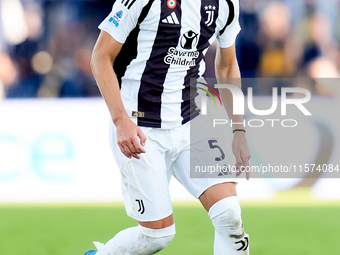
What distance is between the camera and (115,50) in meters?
2.81

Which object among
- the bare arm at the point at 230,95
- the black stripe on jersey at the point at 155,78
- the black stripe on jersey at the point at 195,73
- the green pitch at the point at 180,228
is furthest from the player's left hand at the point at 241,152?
the green pitch at the point at 180,228

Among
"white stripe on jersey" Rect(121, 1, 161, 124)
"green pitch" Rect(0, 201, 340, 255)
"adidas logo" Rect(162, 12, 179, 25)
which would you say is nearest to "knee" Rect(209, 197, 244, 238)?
"white stripe on jersey" Rect(121, 1, 161, 124)

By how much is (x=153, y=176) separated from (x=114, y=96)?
1.72ft

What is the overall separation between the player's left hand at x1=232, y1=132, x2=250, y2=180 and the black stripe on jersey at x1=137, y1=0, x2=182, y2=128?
54cm

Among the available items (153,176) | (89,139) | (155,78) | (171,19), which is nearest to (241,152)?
(153,176)

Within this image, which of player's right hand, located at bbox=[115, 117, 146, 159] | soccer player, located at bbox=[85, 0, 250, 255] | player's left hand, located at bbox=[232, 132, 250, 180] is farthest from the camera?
player's left hand, located at bbox=[232, 132, 250, 180]

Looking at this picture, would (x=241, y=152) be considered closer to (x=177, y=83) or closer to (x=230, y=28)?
(x=177, y=83)

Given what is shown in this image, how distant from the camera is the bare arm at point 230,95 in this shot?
3195 mm

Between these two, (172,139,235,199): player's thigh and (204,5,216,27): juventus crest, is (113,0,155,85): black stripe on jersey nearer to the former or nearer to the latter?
(204,5,216,27): juventus crest

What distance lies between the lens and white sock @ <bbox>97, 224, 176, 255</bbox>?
2965mm

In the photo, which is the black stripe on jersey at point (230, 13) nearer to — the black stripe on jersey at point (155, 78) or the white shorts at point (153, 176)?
the black stripe on jersey at point (155, 78)

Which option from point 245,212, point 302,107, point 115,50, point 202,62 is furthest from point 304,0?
point 115,50

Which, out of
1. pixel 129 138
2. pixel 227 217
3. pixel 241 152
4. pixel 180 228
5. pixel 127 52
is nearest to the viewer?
pixel 129 138

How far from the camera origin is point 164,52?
9.68 feet
